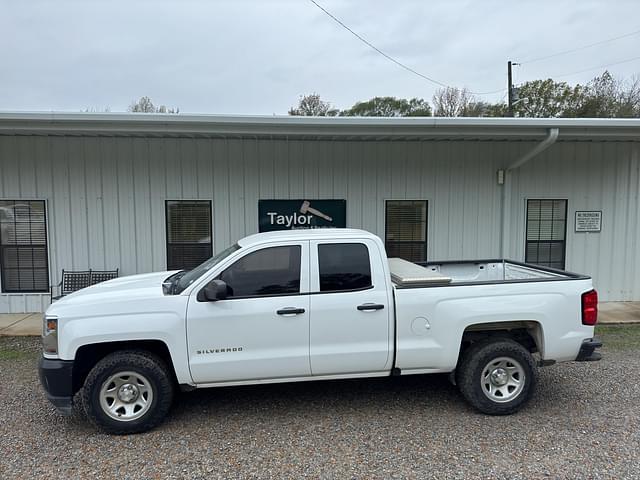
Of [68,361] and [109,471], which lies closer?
[109,471]

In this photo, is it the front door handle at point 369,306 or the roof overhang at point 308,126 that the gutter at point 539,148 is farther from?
the front door handle at point 369,306

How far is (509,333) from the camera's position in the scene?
14.4 feet

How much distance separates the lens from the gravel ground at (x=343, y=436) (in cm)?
325

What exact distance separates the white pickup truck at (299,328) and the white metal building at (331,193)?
151 inches

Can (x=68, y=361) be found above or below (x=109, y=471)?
above

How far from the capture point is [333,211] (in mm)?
8555

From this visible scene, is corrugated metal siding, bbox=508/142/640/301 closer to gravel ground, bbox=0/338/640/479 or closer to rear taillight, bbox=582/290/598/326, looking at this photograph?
Result: gravel ground, bbox=0/338/640/479

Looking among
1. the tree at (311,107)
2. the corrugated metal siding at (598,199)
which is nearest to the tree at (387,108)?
the tree at (311,107)

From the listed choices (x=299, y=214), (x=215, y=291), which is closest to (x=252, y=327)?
(x=215, y=291)

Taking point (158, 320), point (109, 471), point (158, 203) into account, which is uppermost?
point (158, 203)

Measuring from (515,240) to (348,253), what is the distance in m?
6.11

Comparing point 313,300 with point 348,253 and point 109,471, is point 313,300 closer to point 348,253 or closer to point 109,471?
point 348,253

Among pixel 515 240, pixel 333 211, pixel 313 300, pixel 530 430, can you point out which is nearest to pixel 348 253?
pixel 313 300

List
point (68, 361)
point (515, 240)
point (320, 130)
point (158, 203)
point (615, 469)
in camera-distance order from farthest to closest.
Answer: point (515, 240) < point (158, 203) < point (320, 130) < point (68, 361) < point (615, 469)
